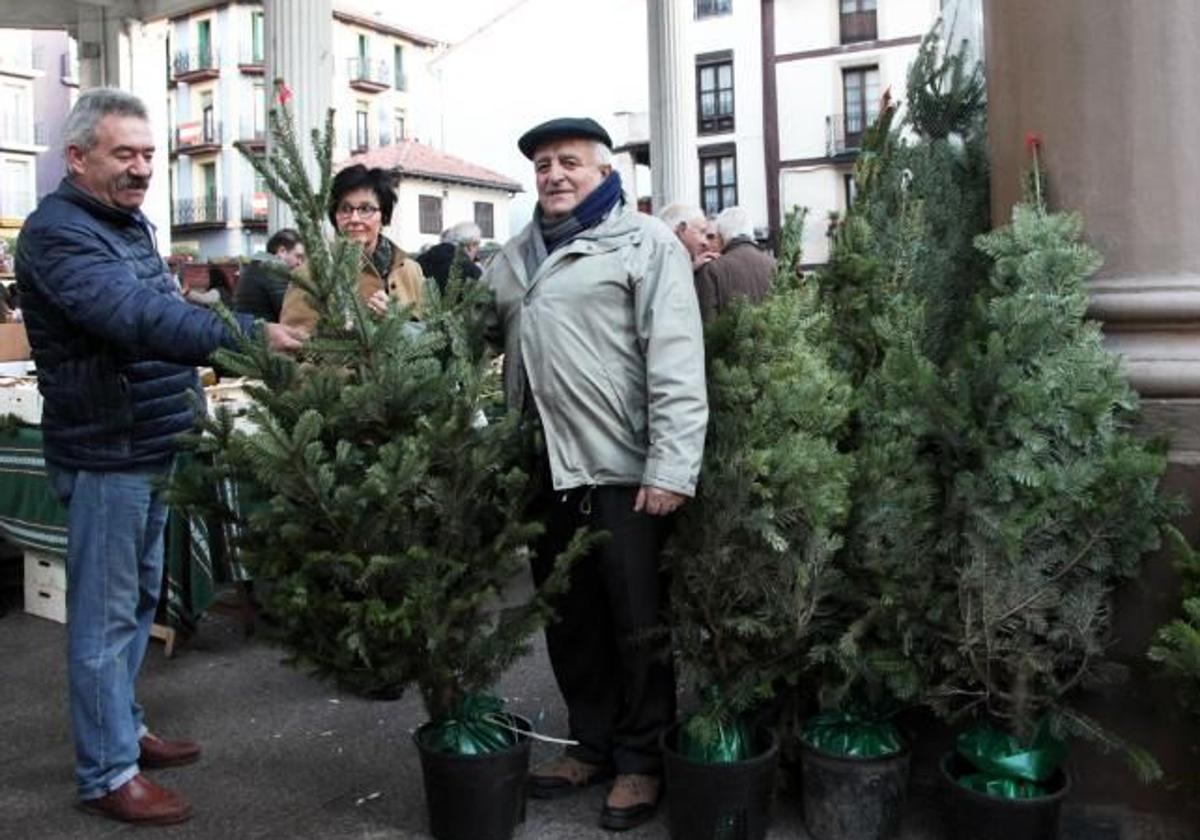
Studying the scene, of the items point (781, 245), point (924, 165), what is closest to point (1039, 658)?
point (781, 245)

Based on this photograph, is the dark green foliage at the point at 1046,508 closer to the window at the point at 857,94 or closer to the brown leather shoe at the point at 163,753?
the brown leather shoe at the point at 163,753

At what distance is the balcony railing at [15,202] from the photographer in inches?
1847

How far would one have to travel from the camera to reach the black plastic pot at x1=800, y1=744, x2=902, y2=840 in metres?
3.07

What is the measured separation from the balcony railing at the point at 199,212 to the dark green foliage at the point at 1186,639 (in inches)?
2083

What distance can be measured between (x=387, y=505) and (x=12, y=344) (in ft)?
19.6

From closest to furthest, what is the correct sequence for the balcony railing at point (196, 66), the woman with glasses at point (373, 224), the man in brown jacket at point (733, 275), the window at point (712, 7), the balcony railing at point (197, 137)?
1. the woman with glasses at point (373, 224)
2. the man in brown jacket at point (733, 275)
3. the window at point (712, 7)
4. the balcony railing at point (197, 137)
5. the balcony railing at point (196, 66)

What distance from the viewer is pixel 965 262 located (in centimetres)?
370

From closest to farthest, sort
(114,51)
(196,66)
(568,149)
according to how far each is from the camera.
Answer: (568,149), (114,51), (196,66)

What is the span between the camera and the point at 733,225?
21.7 ft

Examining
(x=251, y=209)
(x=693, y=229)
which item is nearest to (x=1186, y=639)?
(x=693, y=229)

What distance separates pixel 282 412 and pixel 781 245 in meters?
1.41

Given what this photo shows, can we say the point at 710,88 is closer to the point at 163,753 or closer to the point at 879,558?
the point at 163,753

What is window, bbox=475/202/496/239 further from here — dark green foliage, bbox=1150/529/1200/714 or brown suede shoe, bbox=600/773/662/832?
dark green foliage, bbox=1150/529/1200/714

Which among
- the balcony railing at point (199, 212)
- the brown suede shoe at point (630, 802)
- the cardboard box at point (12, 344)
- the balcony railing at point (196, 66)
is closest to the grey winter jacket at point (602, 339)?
the brown suede shoe at point (630, 802)
